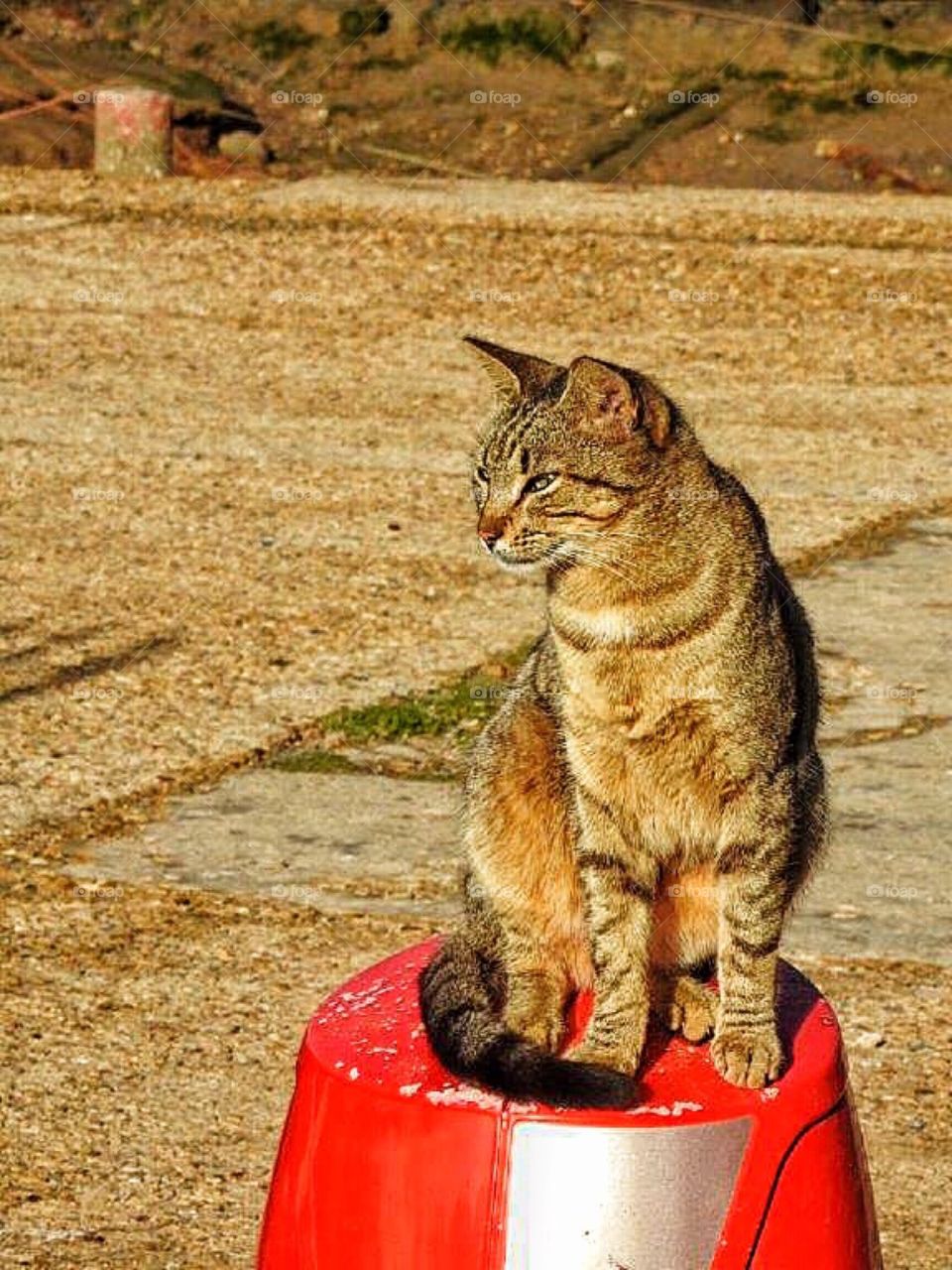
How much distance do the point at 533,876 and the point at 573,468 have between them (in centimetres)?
65

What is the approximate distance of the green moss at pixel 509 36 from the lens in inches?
703

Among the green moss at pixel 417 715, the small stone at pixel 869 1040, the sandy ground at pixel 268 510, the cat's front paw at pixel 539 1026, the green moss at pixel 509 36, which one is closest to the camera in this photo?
the cat's front paw at pixel 539 1026

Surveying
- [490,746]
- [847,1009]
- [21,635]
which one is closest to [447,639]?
[21,635]

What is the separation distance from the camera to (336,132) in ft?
55.0

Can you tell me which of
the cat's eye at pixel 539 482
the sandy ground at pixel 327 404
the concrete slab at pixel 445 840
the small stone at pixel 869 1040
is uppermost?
the cat's eye at pixel 539 482

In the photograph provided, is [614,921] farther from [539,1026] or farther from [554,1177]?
[554,1177]

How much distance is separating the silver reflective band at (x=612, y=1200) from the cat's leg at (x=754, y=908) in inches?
14.2

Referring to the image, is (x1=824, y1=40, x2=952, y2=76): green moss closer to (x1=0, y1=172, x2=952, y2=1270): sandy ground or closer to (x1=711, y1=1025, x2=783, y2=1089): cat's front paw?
(x1=0, y1=172, x2=952, y2=1270): sandy ground

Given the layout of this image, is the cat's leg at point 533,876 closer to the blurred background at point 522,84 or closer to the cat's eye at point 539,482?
the cat's eye at point 539,482

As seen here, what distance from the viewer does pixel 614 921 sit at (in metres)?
3.90

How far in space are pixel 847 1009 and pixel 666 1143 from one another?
6.93ft

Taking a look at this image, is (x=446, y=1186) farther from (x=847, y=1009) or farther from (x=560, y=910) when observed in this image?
(x=847, y=1009)

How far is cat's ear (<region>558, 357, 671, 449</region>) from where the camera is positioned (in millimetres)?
3887

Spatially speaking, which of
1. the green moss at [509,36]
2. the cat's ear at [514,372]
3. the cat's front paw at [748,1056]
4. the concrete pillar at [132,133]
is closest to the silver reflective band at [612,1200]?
the cat's front paw at [748,1056]
